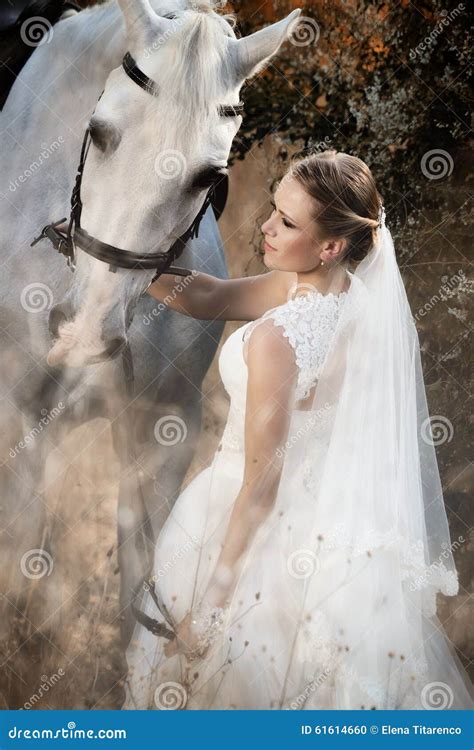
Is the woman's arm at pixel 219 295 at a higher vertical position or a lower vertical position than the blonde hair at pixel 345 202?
lower

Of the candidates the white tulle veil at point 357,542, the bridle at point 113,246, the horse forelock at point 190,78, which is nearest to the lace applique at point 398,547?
the white tulle veil at point 357,542

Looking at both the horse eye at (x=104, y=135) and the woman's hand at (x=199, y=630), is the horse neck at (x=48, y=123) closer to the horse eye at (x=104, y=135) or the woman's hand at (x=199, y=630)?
the horse eye at (x=104, y=135)

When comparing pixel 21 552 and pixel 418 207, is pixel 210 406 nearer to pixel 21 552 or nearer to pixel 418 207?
pixel 21 552

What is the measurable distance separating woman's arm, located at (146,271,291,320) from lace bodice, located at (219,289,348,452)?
21 cm

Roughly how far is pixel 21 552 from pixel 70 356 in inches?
23.0

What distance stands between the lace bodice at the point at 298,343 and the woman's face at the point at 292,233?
0.12 metres

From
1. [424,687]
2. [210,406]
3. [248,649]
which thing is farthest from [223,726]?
[210,406]

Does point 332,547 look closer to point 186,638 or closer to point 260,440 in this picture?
point 260,440

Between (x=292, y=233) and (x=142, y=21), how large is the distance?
0.63 metres

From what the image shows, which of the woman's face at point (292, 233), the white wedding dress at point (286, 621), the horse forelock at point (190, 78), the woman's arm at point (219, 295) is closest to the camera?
the horse forelock at point (190, 78)

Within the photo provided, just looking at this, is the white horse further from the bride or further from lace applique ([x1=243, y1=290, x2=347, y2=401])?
lace applique ([x1=243, y1=290, x2=347, y2=401])

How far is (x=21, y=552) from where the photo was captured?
7.68ft

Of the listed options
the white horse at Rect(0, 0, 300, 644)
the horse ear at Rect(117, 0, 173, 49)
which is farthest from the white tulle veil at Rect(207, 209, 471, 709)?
the horse ear at Rect(117, 0, 173, 49)

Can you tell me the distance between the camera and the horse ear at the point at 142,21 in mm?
1961
